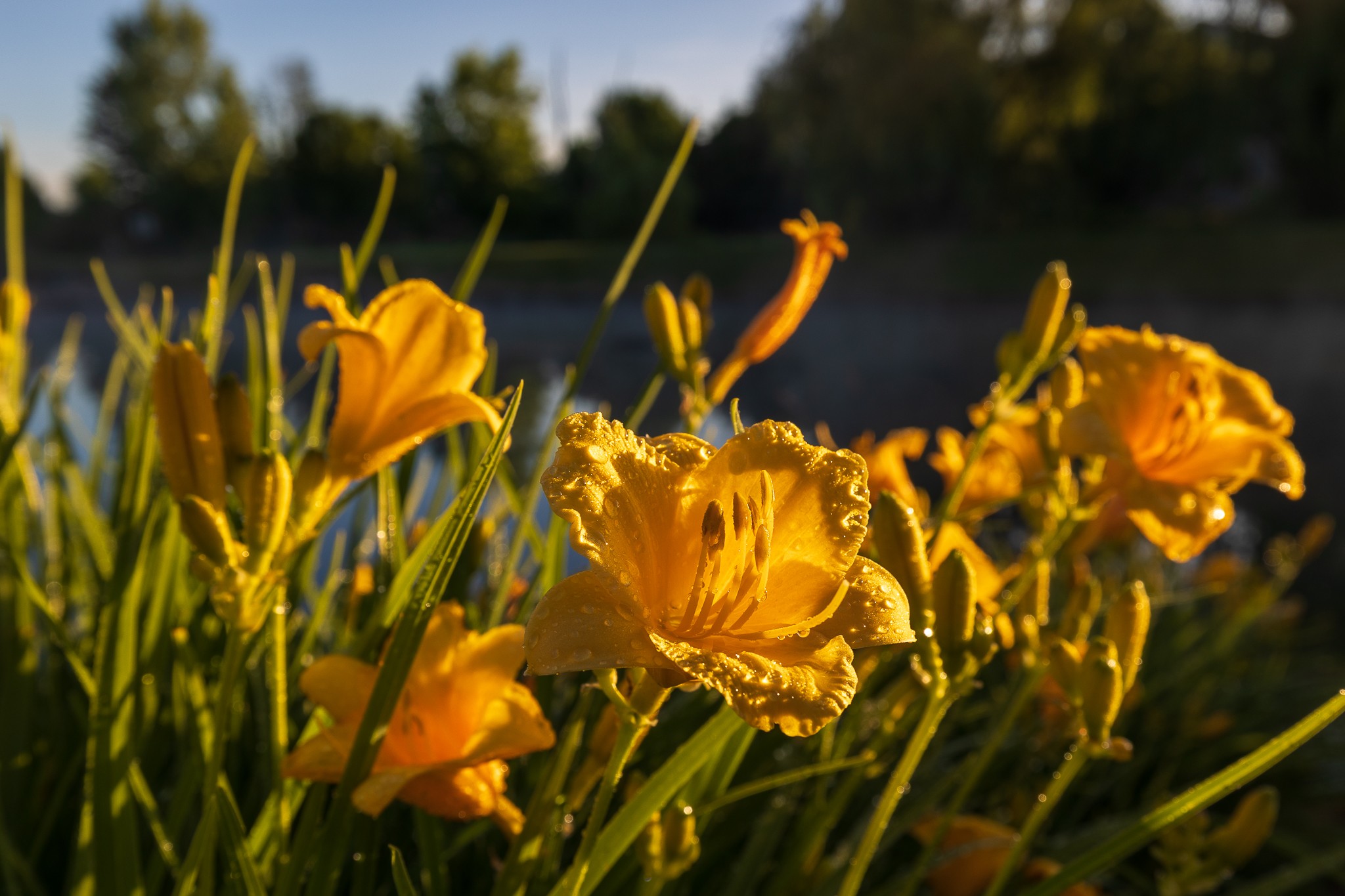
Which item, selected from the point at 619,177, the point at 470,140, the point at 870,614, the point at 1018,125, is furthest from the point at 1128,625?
the point at 470,140

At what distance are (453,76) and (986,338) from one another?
55.5 feet

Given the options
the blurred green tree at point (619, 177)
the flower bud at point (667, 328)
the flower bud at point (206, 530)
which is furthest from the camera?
the blurred green tree at point (619, 177)

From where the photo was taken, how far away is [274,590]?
0.50m

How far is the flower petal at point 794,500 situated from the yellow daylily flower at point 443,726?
0.17 metres

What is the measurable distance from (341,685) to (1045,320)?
0.55 meters

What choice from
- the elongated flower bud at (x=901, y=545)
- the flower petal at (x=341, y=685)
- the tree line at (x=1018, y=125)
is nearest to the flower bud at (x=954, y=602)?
the elongated flower bud at (x=901, y=545)

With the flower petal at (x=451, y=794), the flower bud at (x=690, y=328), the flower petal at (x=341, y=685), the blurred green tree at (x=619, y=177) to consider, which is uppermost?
the blurred green tree at (x=619, y=177)

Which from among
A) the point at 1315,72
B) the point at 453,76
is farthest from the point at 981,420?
the point at 453,76

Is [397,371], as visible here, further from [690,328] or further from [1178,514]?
[1178,514]

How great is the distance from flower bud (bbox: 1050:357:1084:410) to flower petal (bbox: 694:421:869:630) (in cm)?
31

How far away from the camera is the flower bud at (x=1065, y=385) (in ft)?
2.14

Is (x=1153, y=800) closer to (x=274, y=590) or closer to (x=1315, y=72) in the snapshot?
(x=274, y=590)

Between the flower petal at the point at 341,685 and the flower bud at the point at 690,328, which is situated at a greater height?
the flower bud at the point at 690,328

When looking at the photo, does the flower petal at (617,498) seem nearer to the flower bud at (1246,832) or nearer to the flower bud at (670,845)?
the flower bud at (670,845)
